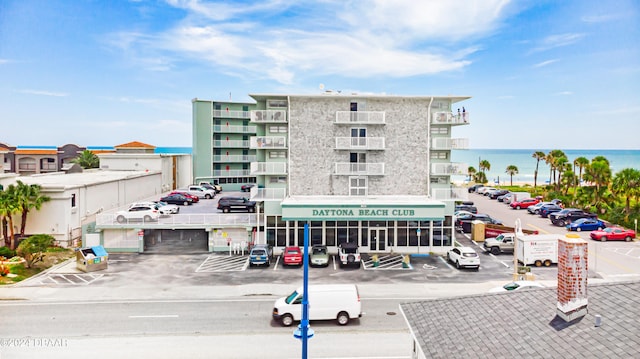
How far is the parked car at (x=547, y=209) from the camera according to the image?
54.6 metres

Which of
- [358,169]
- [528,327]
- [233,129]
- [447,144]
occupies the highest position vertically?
[233,129]

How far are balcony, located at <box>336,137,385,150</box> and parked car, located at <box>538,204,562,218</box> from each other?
89.6 feet

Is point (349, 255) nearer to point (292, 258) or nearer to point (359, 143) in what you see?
point (292, 258)

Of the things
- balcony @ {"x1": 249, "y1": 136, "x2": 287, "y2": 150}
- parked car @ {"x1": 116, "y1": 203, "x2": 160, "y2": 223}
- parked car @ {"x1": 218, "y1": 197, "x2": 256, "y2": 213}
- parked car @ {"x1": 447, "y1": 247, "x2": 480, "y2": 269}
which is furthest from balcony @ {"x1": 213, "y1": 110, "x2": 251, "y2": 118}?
parked car @ {"x1": 447, "y1": 247, "x2": 480, "y2": 269}

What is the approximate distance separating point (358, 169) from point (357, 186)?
158cm

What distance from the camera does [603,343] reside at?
10234 millimetres

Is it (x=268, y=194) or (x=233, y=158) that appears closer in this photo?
(x=268, y=194)

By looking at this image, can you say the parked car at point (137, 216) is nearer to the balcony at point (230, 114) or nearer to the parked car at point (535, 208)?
the balcony at point (230, 114)

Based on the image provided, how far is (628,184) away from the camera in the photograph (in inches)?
1884

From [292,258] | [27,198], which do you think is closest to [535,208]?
[292,258]

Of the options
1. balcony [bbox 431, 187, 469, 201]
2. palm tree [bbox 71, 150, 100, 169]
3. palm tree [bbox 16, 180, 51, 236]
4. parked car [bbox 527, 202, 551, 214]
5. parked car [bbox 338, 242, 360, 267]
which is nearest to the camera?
parked car [bbox 338, 242, 360, 267]

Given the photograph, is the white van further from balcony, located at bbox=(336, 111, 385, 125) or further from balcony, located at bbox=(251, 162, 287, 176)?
balcony, located at bbox=(336, 111, 385, 125)

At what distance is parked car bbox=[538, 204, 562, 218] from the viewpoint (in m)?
54.6

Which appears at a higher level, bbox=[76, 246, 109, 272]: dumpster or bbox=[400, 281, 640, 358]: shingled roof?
bbox=[400, 281, 640, 358]: shingled roof
